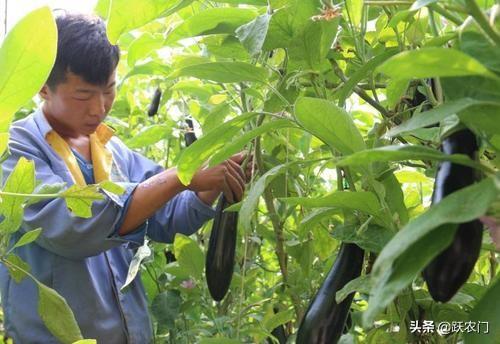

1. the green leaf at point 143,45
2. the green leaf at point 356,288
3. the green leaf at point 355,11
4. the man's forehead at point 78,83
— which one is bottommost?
the green leaf at point 356,288

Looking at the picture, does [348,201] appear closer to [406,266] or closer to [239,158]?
[406,266]

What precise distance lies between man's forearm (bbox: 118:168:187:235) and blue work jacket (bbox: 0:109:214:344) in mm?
15

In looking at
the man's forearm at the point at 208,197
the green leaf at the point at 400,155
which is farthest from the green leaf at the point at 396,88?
the man's forearm at the point at 208,197

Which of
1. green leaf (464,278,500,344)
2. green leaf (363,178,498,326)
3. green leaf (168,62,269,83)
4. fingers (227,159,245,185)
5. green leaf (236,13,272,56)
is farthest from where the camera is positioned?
fingers (227,159,245,185)

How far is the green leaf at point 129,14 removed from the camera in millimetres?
705

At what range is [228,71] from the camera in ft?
Result: 2.54

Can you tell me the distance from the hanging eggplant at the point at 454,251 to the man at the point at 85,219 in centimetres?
73

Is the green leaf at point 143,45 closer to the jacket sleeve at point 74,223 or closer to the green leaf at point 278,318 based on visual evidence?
the jacket sleeve at point 74,223

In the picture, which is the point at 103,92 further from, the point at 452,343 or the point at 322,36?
the point at 452,343

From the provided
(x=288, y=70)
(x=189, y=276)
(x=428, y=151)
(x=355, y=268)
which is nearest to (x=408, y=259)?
(x=428, y=151)

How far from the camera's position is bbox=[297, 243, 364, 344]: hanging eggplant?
26.2 inches

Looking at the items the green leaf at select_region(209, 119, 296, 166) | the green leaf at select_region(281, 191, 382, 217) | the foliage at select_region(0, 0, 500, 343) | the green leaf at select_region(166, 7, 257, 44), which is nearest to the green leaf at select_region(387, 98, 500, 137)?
the foliage at select_region(0, 0, 500, 343)

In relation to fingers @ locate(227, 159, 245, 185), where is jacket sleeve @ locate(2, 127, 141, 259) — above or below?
below

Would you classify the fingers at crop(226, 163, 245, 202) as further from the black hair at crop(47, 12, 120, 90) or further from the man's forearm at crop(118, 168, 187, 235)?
the black hair at crop(47, 12, 120, 90)
